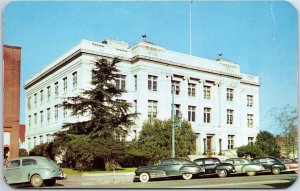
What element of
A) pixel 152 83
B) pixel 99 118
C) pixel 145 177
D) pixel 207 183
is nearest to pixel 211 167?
pixel 207 183

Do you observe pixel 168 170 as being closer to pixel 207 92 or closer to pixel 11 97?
pixel 207 92

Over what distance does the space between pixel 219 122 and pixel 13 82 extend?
3.55m

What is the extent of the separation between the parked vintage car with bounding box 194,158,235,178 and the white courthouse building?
217 millimetres

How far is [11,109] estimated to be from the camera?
7090 mm

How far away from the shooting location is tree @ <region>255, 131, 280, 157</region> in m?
7.51

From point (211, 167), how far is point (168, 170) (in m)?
0.80

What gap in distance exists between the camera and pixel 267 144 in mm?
7664

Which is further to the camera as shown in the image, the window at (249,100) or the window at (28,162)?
the window at (249,100)

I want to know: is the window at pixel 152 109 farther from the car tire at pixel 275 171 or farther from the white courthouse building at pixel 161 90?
the car tire at pixel 275 171

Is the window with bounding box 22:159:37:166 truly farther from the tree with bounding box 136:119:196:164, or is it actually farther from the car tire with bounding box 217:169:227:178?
the car tire with bounding box 217:169:227:178

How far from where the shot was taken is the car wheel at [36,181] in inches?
276

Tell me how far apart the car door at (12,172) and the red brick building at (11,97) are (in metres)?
0.13

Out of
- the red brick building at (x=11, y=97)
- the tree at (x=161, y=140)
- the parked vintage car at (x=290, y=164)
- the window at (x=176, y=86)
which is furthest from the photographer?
the window at (x=176, y=86)

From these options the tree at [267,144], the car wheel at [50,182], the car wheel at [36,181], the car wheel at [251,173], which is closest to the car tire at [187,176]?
the car wheel at [251,173]
